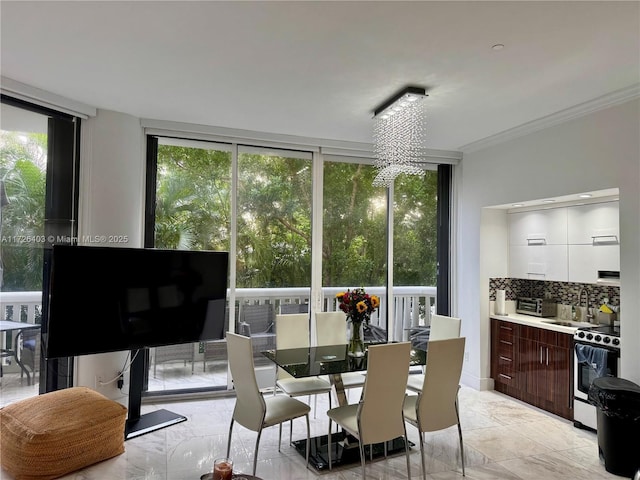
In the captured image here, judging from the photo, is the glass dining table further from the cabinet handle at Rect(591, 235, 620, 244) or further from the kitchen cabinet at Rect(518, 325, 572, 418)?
the cabinet handle at Rect(591, 235, 620, 244)

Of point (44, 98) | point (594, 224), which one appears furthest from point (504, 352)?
point (44, 98)

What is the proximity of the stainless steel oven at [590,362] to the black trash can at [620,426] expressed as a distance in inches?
14.5

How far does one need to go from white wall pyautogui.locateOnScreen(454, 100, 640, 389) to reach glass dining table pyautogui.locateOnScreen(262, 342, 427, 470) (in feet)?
5.60

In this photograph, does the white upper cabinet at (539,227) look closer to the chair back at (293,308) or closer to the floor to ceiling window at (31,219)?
the chair back at (293,308)

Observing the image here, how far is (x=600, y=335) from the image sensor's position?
3711 mm

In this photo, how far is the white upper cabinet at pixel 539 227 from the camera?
455 cm

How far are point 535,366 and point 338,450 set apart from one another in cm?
241

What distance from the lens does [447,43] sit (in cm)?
267

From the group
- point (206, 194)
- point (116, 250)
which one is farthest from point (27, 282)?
point (206, 194)

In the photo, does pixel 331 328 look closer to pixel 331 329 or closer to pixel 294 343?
pixel 331 329

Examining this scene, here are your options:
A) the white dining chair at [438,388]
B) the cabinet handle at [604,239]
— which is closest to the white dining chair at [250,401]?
the white dining chair at [438,388]

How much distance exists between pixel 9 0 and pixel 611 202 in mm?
4838

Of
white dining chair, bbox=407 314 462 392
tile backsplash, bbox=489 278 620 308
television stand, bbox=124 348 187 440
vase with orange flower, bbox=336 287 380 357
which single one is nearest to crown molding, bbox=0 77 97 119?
television stand, bbox=124 348 187 440

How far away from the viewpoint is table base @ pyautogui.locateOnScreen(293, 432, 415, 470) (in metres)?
3.21
